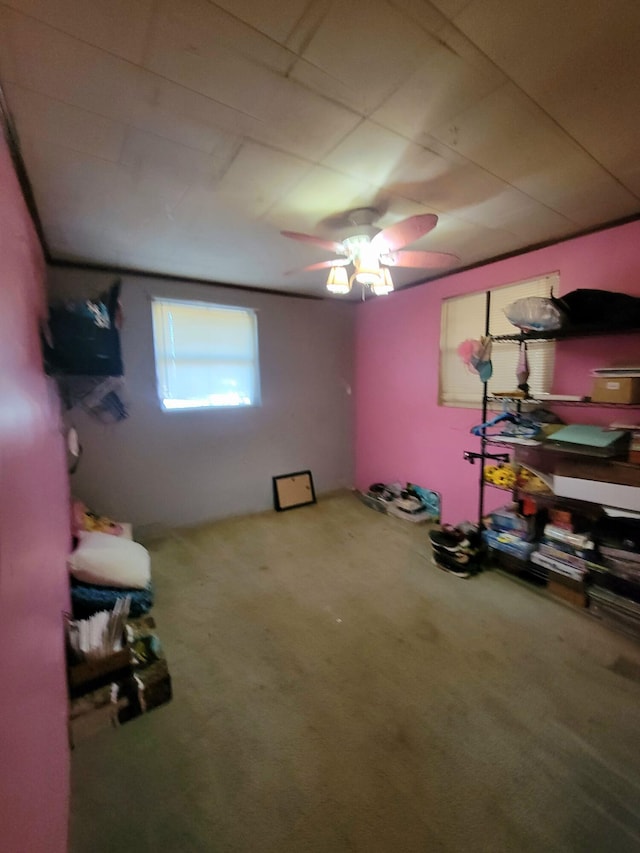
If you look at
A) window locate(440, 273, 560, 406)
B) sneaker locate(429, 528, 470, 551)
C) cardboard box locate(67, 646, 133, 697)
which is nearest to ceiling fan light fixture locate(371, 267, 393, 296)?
window locate(440, 273, 560, 406)

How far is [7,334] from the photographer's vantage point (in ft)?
3.55

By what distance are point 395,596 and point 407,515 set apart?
124cm

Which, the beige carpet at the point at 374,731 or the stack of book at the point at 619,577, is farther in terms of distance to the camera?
the stack of book at the point at 619,577

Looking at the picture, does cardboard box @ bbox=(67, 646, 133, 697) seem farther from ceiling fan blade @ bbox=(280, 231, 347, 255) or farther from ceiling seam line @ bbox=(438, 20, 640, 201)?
ceiling seam line @ bbox=(438, 20, 640, 201)

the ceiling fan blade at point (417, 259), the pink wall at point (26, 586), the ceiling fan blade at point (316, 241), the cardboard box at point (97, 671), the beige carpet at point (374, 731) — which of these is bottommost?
the beige carpet at point (374, 731)

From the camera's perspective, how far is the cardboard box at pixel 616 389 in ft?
6.29

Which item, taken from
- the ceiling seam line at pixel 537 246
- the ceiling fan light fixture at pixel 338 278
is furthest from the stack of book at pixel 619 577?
the ceiling fan light fixture at pixel 338 278

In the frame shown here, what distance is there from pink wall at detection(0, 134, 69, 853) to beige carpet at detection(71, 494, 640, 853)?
14.4 inches

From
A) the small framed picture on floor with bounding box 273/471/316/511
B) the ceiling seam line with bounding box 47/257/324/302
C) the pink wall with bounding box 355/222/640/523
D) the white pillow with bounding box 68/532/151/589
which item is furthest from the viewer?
the small framed picture on floor with bounding box 273/471/316/511

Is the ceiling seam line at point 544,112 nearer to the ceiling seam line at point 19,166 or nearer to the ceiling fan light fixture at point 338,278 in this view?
the ceiling fan light fixture at point 338,278

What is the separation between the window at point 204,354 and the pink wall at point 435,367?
1.38 metres

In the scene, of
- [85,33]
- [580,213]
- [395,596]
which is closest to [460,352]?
[580,213]

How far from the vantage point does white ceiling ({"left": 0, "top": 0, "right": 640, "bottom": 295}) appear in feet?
3.05

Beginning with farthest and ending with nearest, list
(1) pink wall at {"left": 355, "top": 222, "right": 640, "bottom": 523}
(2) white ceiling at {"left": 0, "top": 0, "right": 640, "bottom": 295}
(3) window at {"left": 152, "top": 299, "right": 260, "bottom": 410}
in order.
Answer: (3) window at {"left": 152, "top": 299, "right": 260, "bottom": 410} → (1) pink wall at {"left": 355, "top": 222, "right": 640, "bottom": 523} → (2) white ceiling at {"left": 0, "top": 0, "right": 640, "bottom": 295}
